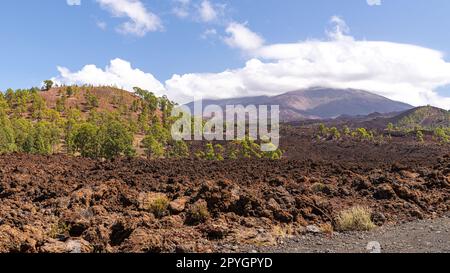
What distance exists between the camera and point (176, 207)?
37.4 ft

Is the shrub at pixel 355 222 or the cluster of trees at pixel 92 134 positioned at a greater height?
the cluster of trees at pixel 92 134

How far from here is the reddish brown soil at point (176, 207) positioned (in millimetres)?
8992

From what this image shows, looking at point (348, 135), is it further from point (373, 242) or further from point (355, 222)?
point (373, 242)

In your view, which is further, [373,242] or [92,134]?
[92,134]

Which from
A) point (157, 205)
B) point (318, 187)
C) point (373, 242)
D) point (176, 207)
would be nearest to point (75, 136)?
point (318, 187)

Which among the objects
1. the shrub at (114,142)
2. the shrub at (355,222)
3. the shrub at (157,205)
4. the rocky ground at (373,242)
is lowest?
the rocky ground at (373,242)

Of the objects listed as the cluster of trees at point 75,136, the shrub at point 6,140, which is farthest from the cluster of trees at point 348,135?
the shrub at point 6,140

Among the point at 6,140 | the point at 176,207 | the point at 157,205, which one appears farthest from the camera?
the point at 6,140

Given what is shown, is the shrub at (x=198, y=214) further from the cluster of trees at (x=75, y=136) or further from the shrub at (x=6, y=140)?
the shrub at (x=6, y=140)

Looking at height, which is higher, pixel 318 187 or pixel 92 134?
pixel 92 134

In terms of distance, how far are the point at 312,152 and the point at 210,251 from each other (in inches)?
2099

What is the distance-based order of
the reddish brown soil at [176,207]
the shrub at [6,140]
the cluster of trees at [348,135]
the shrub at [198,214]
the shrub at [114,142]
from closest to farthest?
the reddish brown soil at [176,207] < the shrub at [198,214] < the shrub at [6,140] < the shrub at [114,142] < the cluster of trees at [348,135]
